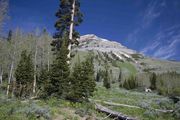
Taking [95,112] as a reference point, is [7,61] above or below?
above

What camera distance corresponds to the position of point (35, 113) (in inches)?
605

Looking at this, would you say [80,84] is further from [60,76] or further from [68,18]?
[68,18]

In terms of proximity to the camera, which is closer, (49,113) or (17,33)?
(49,113)

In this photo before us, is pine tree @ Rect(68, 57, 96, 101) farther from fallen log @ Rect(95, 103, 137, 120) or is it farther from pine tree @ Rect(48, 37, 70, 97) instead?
fallen log @ Rect(95, 103, 137, 120)

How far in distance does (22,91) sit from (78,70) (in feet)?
34.3

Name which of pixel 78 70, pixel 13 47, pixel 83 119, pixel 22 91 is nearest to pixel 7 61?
pixel 13 47

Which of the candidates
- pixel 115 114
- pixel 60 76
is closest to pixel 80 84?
pixel 60 76

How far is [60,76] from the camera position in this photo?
22.2 metres

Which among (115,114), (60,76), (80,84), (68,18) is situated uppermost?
(68,18)

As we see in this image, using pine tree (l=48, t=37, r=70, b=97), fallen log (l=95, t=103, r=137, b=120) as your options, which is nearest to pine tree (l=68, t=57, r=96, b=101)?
pine tree (l=48, t=37, r=70, b=97)

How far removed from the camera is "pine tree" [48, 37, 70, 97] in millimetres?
21745

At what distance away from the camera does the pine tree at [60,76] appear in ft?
71.3

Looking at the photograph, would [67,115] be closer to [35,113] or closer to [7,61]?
[35,113]

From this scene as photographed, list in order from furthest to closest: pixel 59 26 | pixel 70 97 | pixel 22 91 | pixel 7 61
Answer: pixel 7 61 → pixel 22 91 → pixel 59 26 → pixel 70 97
